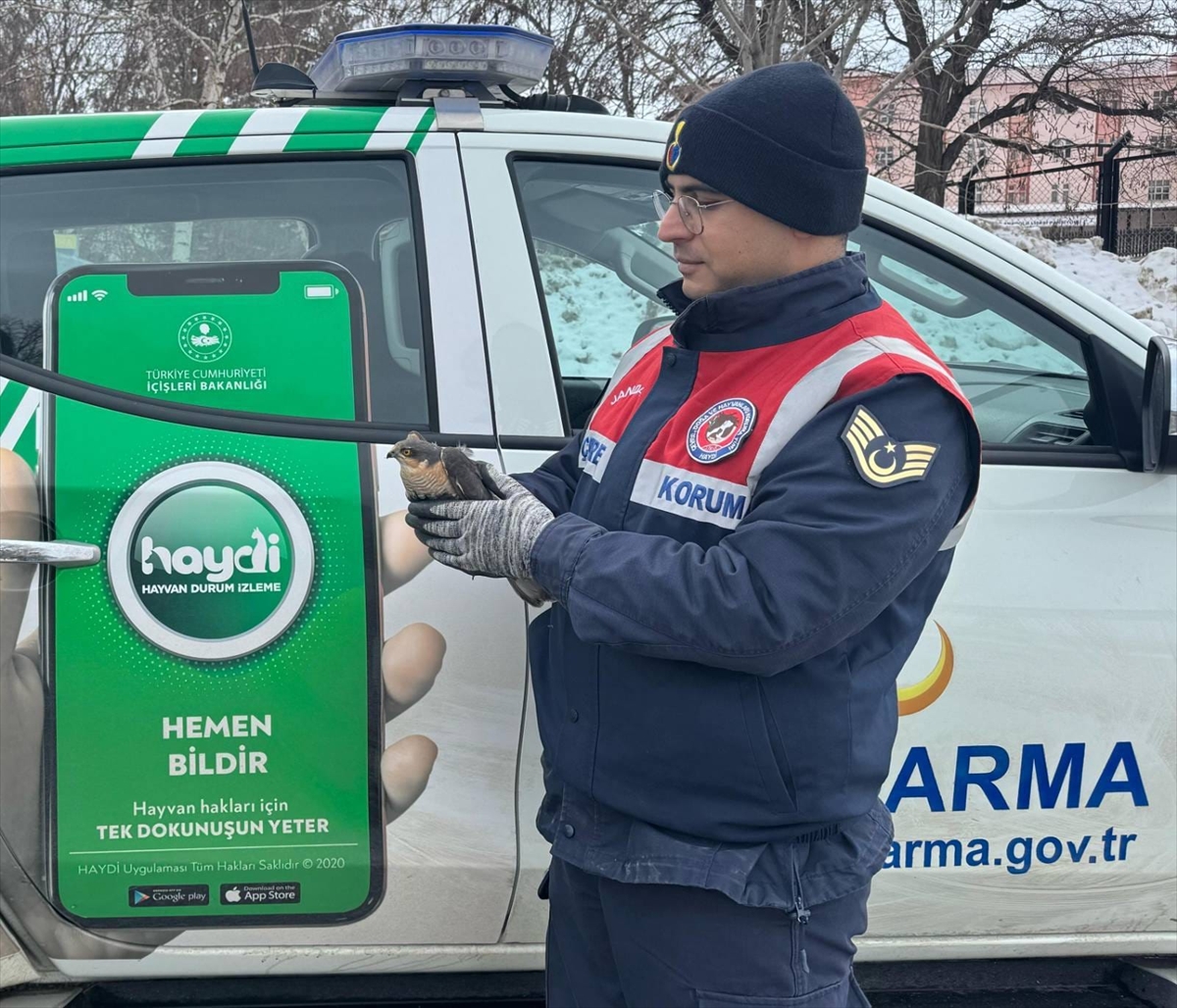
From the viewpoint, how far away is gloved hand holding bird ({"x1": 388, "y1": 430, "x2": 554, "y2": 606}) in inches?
57.7

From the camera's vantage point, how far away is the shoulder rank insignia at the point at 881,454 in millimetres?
1300

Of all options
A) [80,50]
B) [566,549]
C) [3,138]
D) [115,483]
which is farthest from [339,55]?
[80,50]

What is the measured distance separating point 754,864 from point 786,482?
0.47 m

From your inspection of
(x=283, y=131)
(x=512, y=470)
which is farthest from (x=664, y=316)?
(x=283, y=131)

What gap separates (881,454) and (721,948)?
0.63 m

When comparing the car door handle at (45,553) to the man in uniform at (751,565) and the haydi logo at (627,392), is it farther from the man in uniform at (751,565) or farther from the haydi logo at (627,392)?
the haydi logo at (627,392)

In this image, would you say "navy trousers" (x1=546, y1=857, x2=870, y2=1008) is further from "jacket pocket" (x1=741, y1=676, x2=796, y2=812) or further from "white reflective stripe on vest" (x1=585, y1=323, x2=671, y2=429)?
"white reflective stripe on vest" (x1=585, y1=323, x2=671, y2=429)

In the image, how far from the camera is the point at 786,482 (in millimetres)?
1327

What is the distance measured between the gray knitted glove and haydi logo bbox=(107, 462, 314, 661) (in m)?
0.39

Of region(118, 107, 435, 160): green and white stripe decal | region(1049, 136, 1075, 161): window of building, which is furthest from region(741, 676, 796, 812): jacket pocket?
region(1049, 136, 1075, 161): window of building

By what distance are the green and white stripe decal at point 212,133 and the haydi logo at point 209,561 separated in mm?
561

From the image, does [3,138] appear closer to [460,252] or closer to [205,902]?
[460,252]

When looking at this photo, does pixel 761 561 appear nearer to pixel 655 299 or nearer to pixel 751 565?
pixel 751 565

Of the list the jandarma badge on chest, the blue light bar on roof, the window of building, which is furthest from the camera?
the window of building
